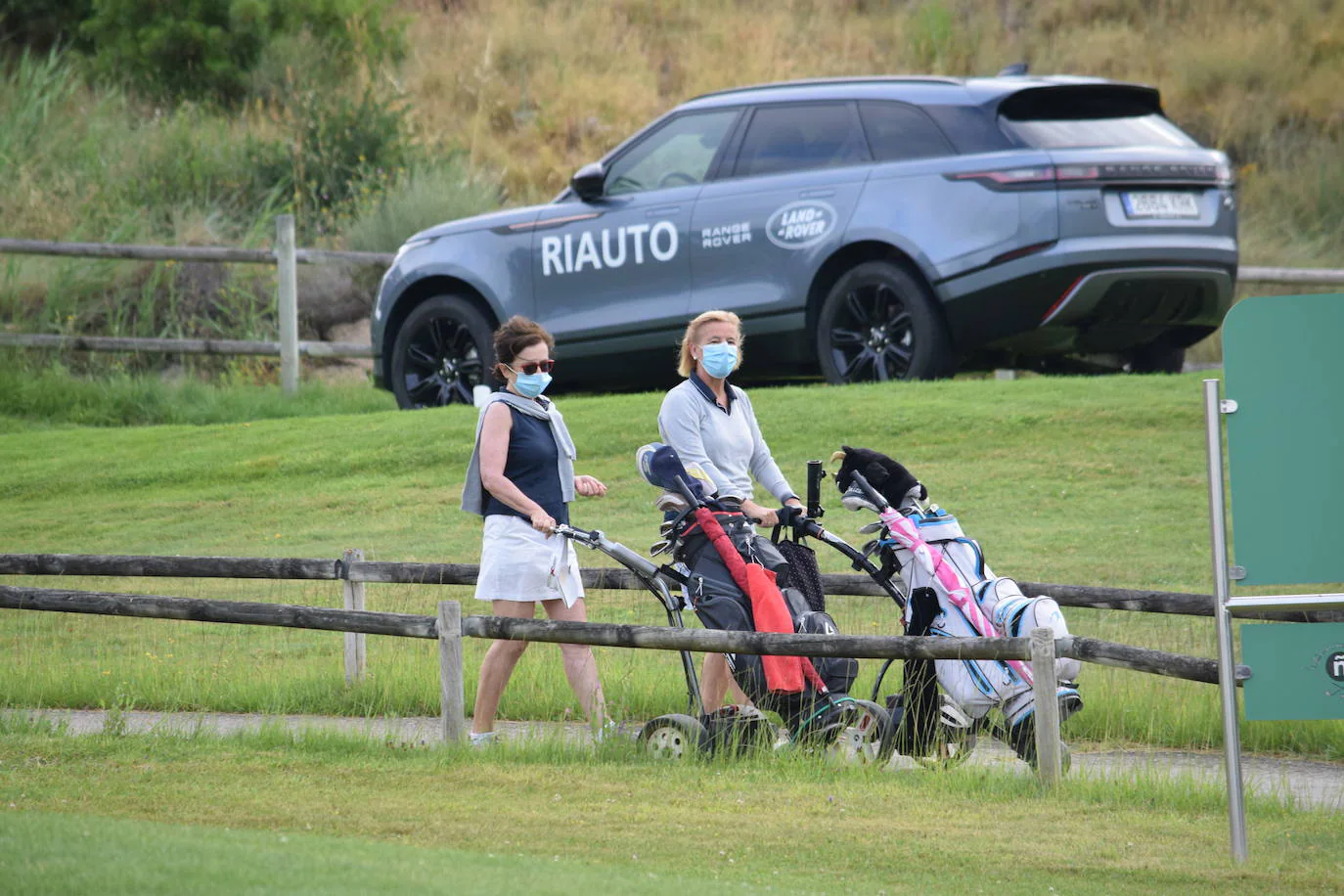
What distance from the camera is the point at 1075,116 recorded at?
1314 centimetres

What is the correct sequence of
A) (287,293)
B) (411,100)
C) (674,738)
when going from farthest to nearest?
(411,100) < (287,293) < (674,738)

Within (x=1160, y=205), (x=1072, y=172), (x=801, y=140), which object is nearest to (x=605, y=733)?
(x=1072, y=172)

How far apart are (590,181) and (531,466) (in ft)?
19.8

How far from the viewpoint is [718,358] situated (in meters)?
7.82

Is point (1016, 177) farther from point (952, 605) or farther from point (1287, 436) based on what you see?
point (1287, 436)

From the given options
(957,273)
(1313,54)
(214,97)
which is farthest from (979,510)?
(1313,54)

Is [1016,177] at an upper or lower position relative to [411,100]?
lower

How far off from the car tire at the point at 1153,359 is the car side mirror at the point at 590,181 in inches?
178

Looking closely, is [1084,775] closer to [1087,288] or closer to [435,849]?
[435,849]

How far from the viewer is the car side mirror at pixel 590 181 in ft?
44.2

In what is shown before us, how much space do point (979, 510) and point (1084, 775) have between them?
5596 mm

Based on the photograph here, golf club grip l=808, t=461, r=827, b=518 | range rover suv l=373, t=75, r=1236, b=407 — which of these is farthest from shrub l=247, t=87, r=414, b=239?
golf club grip l=808, t=461, r=827, b=518

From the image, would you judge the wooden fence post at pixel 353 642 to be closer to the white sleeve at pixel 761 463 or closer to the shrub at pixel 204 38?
the white sleeve at pixel 761 463

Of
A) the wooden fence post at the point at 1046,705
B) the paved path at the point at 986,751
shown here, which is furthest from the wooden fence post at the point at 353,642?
the wooden fence post at the point at 1046,705
